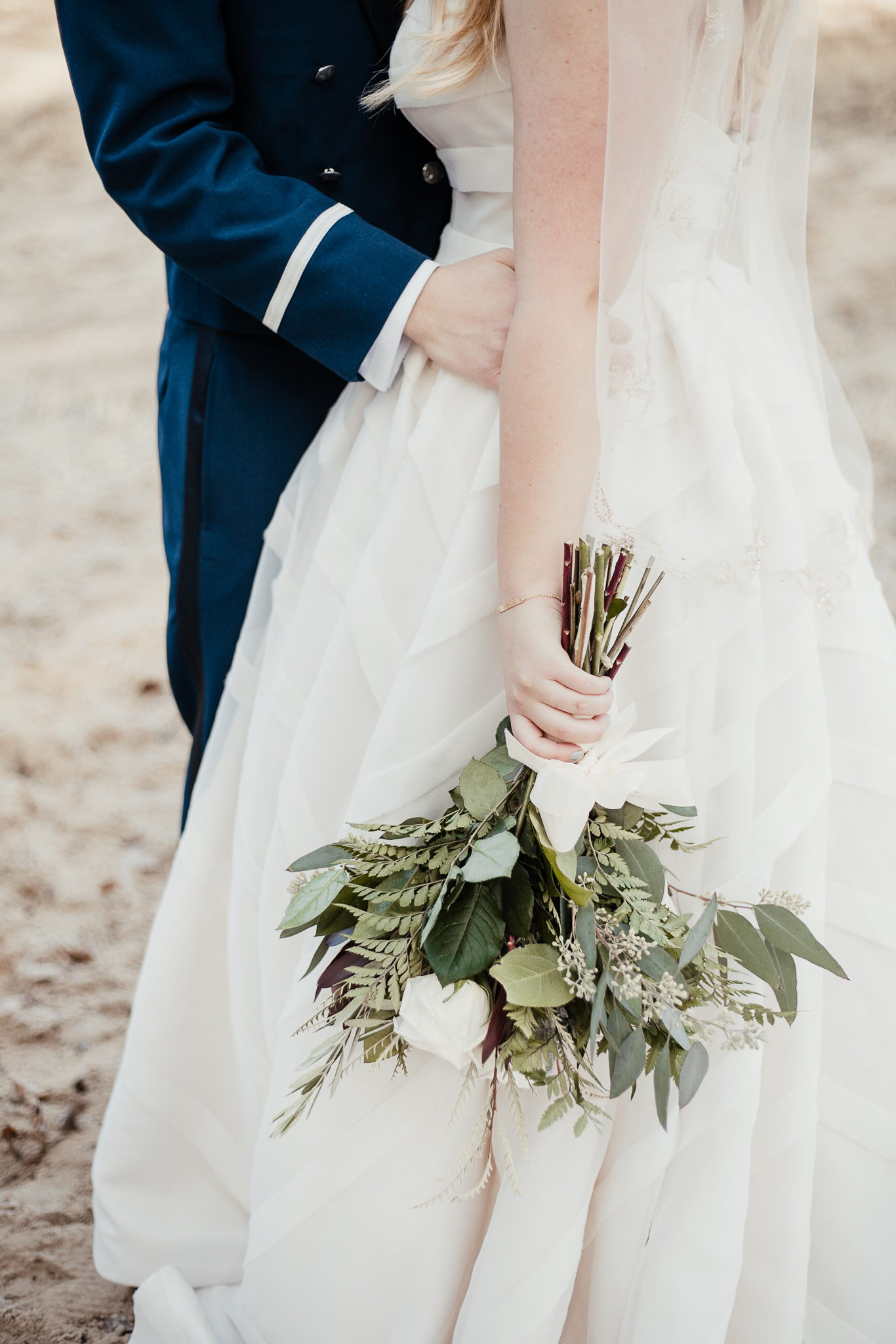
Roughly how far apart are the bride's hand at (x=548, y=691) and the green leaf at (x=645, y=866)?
102 mm

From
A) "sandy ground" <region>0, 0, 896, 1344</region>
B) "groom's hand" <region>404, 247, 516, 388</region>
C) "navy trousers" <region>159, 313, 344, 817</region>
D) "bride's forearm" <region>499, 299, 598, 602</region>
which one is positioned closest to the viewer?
"bride's forearm" <region>499, 299, 598, 602</region>

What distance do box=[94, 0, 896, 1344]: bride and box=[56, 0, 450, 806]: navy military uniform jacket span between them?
100mm

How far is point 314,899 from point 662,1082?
36cm

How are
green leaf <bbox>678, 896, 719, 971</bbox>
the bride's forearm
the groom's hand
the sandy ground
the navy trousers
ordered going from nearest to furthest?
green leaf <bbox>678, 896, 719, 971</bbox> → the bride's forearm → the groom's hand → the navy trousers → the sandy ground

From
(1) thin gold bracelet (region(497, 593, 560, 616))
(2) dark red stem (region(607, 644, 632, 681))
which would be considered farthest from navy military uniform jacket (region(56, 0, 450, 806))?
(2) dark red stem (region(607, 644, 632, 681))

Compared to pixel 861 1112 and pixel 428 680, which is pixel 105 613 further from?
pixel 861 1112

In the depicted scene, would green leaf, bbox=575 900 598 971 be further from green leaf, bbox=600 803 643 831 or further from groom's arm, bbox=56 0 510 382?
groom's arm, bbox=56 0 510 382

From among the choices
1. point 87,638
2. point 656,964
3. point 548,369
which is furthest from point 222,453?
point 87,638

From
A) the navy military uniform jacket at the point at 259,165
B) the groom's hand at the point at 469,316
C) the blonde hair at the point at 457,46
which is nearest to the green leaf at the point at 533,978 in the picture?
the groom's hand at the point at 469,316

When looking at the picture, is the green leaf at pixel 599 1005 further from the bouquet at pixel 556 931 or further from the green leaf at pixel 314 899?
the green leaf at pixel 314 899

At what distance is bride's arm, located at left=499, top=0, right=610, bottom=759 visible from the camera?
0.91 metres

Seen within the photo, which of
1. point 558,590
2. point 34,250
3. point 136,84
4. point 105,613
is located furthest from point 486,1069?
point 34,250

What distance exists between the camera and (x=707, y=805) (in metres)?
1.07

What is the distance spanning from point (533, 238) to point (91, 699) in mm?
2358
